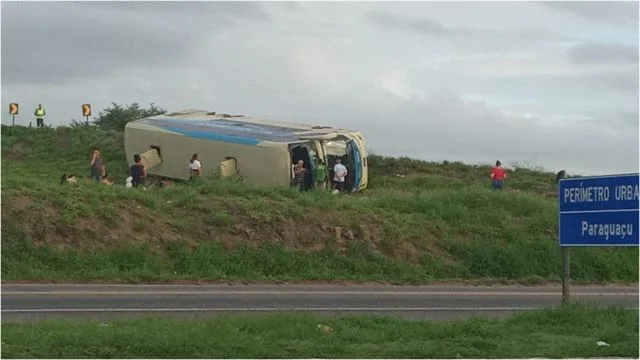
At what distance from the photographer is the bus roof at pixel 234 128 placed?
31062 millimetres

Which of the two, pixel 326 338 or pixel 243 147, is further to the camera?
pixel 243 147

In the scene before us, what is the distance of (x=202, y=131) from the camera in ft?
105

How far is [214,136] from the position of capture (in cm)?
3134

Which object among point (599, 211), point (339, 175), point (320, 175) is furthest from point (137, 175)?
point (599, 211)

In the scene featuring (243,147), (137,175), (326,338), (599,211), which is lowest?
(326,338)

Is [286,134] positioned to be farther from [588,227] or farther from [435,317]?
[588,227]

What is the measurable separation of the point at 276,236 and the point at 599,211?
11739mm

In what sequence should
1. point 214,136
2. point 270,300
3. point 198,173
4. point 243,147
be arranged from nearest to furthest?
point 270,300, point 198,173, point 243,147, point 214,136

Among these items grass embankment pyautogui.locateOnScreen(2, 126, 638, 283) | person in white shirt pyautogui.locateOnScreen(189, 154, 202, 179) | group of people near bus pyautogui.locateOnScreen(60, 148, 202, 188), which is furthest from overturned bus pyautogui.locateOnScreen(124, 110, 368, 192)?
grass embankment pyautogui.locateOnScreen(2, 126, 638, 283)

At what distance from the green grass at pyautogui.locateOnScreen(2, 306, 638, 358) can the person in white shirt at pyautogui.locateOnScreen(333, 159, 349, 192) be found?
65.7ft

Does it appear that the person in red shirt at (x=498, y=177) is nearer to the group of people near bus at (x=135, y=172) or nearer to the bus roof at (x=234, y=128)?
the bus roof at (x=234, y=128)

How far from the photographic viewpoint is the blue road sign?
1149 cm

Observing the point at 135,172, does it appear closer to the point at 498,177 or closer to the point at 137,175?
the point at 137,175

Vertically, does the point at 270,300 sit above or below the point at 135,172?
below
